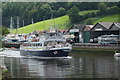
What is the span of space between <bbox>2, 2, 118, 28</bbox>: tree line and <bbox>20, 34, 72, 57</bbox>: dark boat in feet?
173

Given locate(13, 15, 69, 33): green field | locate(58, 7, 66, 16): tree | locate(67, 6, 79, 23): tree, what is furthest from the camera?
locate(58, 7, 66, 16): tree

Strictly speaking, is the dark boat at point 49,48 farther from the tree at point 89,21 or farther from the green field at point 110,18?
the green field at point 110,18

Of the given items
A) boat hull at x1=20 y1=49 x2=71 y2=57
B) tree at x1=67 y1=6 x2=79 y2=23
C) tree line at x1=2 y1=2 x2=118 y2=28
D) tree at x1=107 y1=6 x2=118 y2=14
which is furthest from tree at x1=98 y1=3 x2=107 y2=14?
boat hull at x1=20 y1=49 x2=71 y2=57

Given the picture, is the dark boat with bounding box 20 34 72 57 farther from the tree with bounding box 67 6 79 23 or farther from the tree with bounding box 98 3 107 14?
the tree with bounding box 98 3 107 14

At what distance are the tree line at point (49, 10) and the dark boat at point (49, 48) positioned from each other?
52.8 meters

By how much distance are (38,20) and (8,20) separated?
14.9 meters

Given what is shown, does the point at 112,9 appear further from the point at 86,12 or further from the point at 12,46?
the point at 12,46

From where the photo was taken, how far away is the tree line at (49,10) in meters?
106

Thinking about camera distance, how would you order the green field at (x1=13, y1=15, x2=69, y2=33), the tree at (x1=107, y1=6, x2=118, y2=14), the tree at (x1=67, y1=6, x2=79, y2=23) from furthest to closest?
the green field at (x1=13, y1=15, x2=69, y2=33) < the tree at (x1=67, y1=6, x2=79, y2=23) < the tree at (x1=107, y1=6, x2=118, y2=14)

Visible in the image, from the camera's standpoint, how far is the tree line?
349 ft

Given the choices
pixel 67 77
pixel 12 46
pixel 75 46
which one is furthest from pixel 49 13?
pixel 67 77

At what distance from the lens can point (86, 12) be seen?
112 meters

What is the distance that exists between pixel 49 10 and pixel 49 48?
73860mm

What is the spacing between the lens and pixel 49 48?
162 feet
